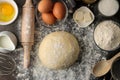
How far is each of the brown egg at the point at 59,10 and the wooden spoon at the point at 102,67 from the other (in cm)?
21

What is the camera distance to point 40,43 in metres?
1.36

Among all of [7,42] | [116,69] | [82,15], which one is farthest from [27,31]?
[116,69]

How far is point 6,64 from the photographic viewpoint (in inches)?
54.0

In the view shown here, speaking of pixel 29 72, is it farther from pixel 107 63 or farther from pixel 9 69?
pixel 107 63

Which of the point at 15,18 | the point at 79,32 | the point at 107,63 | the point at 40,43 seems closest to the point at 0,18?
the point at 15,18

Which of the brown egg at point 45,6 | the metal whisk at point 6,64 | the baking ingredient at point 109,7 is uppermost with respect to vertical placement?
the brown egg at point 45,6

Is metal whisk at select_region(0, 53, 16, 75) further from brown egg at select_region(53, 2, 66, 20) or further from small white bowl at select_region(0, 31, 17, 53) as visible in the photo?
brown egg at select_region(53, 2, 66, 20)

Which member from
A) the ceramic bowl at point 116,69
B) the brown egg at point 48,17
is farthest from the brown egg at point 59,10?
the ceramic bowl at point 116,69

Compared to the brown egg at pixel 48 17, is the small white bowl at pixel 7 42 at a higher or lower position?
lower

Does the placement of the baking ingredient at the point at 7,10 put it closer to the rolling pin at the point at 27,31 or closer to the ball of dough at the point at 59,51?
the rolling pin at the point at 27,31

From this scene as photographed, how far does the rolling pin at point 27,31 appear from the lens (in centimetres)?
134

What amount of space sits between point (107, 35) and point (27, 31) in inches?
10.9

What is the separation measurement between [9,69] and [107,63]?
0.35 meters

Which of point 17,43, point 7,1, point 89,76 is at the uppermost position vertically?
point 7,1
